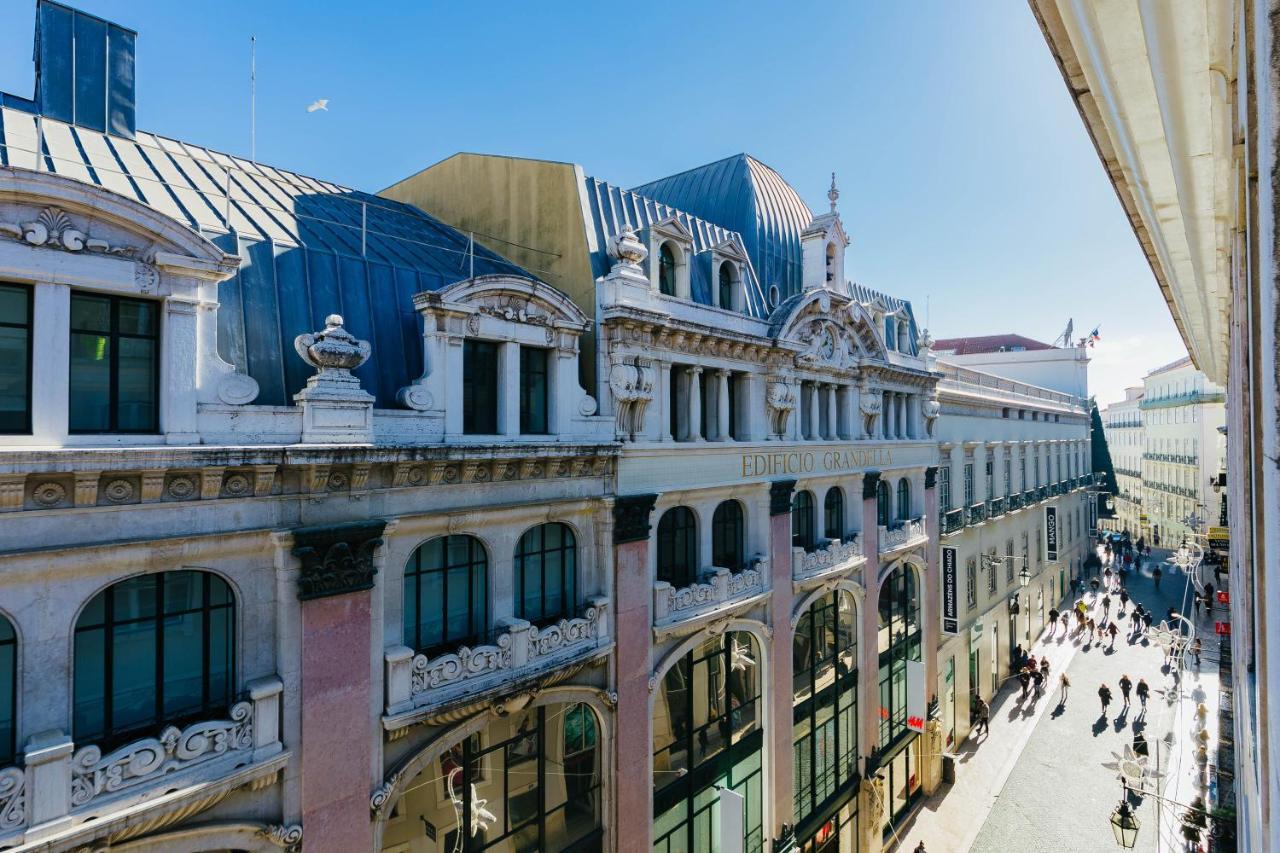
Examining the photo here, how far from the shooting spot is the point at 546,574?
633 inches

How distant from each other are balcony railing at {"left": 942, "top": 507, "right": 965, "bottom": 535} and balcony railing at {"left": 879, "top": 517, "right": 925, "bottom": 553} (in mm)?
2499

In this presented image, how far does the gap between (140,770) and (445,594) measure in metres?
5.64

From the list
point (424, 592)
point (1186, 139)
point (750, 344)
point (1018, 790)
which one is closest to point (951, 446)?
point (1018, 790)

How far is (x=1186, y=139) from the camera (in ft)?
17.1

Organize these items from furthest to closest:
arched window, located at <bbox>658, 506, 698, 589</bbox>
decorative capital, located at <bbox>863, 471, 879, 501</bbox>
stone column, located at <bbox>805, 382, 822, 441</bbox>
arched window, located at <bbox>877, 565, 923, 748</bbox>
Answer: arched window, located at <bbox>877, 565, 923, 748</bbox> < decorative capital, located at <bbox>863, 471, 879, 501</bbox> < stone column, located at <bbox>805, 382, 822, 441</bbox> < arched window, located at <bbox>658, 506, 698, 589</bbox>

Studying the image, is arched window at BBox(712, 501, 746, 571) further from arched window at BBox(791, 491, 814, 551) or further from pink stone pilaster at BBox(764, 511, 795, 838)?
arched window at BBox(791, 491, 814, 551)

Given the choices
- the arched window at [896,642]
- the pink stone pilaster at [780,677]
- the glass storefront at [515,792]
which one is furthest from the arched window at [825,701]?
the glass storefront at [515,792]

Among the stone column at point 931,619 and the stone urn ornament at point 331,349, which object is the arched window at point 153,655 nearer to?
the stone urn ornament at point 331,349

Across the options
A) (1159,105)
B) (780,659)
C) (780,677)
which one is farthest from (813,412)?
(1159,105)

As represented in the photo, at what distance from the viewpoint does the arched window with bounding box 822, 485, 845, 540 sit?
25.6 meters

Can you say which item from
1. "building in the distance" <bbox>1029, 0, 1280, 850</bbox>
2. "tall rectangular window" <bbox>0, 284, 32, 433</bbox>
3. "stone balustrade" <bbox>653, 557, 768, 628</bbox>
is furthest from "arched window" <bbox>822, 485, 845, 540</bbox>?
"tall rectangular window" <bbox>0, 284, 32, 433</bbox>

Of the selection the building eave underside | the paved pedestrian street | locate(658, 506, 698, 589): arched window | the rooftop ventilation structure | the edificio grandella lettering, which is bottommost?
the paved pedestrian street

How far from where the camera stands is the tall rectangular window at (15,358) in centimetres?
975

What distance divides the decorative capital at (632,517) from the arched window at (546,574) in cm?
124
